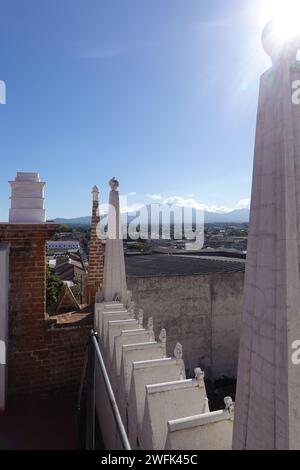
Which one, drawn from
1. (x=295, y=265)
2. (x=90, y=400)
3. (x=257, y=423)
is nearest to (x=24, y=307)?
(x=90, y=400)

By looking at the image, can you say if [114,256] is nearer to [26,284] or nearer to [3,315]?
[26,284]

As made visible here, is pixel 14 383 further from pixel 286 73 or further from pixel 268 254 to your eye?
pixel 286 73

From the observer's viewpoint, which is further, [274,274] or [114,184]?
[114,184]

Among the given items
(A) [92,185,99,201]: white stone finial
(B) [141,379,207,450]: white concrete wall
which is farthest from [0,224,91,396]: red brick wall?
(B) [141,379,207,450]: white concrete wall

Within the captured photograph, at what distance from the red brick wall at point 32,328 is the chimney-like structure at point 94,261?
5.10 feet

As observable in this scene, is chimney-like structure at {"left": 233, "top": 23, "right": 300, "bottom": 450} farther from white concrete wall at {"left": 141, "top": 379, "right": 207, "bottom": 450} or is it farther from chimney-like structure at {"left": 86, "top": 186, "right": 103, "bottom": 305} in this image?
chimney-like structure at {"left": 86, "top": 186, "right": 103, "bottom": 305}

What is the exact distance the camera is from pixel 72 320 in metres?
5.78

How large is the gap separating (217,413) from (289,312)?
1400 mm

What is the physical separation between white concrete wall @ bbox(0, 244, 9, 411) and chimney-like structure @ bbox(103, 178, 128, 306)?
180cm

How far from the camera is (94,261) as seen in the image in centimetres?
703

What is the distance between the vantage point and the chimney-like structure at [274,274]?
5.04ft

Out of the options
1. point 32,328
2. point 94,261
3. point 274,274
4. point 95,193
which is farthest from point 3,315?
point 274,274

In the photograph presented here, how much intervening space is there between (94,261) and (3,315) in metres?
2.45

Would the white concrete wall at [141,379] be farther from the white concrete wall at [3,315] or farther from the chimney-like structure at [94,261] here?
the chimney-like structure at [94,261]
